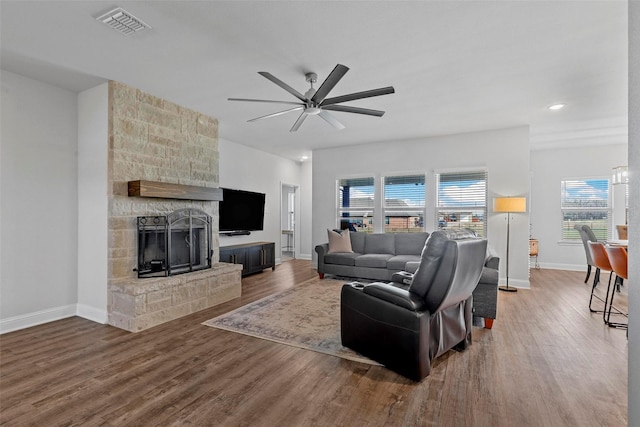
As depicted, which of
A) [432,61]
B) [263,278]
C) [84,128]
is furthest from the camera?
[263,278]

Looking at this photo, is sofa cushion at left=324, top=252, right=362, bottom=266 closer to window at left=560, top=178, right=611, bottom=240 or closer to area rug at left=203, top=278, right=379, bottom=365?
area rug at left=203, top=278, right=379, bottom=365

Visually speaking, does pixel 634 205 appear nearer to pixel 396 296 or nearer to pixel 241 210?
pixel 396 296

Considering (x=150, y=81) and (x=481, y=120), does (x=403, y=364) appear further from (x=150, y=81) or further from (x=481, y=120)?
(x=481, y=120)

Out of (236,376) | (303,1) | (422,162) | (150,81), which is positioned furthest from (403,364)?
(422,162)

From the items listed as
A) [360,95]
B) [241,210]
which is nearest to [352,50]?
[360,95]

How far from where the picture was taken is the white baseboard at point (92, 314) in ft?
11.8

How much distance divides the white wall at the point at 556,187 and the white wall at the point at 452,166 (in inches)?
93.2

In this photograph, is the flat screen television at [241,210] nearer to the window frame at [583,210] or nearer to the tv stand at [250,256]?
the tv stand at [250,256]

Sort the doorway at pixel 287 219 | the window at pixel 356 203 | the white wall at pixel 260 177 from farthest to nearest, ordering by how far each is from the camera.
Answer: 1. the doorway at pixel 287 219
2. the window at pixel 356 203
3. the white wall at pixel 260 177

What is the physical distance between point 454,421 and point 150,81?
433 centimetres

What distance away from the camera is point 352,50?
2.90 m

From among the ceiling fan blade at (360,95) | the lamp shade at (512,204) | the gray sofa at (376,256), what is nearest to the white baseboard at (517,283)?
the lamp shade at (512,204)

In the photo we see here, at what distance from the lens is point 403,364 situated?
232cm

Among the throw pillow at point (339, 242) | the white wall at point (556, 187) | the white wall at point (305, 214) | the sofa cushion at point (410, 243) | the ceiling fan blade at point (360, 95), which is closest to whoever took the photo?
the ceiling fan blade at point (360, 95)
